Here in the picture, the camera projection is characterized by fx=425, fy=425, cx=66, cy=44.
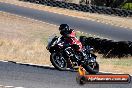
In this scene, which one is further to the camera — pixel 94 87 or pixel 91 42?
pixel 91 42

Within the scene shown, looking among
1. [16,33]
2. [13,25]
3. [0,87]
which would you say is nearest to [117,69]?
[0,87]

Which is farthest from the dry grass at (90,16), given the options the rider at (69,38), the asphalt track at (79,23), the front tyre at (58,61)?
the front tyre at (58,61)

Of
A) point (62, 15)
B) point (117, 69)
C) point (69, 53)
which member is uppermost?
point (69, 53)

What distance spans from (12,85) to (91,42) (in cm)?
1361

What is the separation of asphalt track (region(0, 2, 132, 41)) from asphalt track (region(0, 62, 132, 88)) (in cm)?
1895

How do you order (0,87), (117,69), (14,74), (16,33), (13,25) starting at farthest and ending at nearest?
(13,25) → (16,33) → (117,69) → (14,74) → (0,87)

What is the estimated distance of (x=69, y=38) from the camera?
1440 cm

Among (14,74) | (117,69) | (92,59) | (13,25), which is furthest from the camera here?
(13,25)

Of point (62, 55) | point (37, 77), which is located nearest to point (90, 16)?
point (62, 55)

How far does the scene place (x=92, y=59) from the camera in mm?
14047

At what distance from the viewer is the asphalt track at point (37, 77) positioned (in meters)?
12.0

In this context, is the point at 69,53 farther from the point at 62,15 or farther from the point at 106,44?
the point at 62,15

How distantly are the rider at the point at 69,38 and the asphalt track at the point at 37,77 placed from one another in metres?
0.92

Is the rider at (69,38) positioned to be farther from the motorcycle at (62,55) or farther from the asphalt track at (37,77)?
the asphalt track at (37,77)
